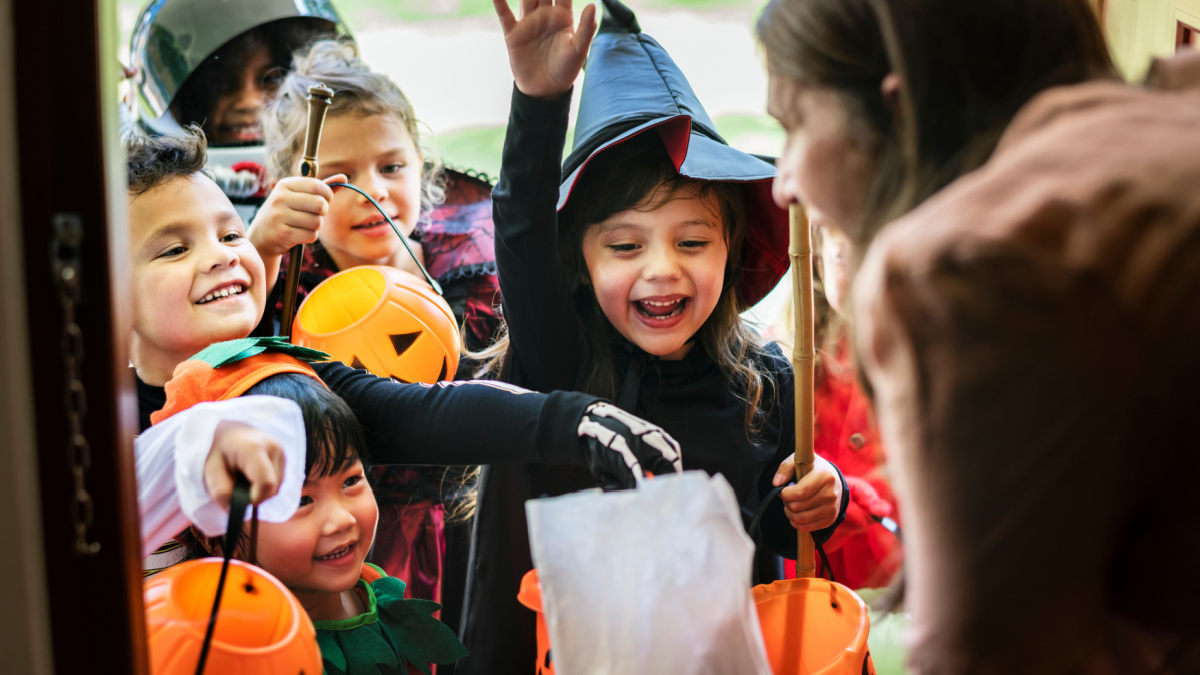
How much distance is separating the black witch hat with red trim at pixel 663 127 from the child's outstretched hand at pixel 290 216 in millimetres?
343

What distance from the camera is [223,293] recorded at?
1.19 meters

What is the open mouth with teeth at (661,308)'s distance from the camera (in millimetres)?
1231

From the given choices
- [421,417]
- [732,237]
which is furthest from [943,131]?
[421,417]

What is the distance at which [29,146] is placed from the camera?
0.77m

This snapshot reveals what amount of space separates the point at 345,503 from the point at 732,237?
0.64 meters

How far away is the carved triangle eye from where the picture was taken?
4.04 feet

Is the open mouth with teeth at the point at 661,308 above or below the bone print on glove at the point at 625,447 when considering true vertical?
above

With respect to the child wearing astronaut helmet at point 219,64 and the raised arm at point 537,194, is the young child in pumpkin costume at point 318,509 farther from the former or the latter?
the child wearing astronaut helmet at point 219,64

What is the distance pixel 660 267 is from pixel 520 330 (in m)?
0.22

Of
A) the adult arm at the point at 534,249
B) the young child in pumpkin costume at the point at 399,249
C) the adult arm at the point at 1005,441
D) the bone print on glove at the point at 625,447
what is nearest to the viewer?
the adult arm at the point at 1005,441

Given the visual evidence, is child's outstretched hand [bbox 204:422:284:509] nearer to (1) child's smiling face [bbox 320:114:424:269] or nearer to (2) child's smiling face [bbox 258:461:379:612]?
(2) child's smiling face [bbox 258:461:379:612]

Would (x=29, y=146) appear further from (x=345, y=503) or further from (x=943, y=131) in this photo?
(x=943, y=131)

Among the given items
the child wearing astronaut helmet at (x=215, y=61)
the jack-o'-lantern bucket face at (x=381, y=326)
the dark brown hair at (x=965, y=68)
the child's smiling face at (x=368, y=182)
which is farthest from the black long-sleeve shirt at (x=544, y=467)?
the child wearing astronaut helmet at (x=215, y=61)

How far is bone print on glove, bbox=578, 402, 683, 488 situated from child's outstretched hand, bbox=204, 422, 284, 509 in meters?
0.37
